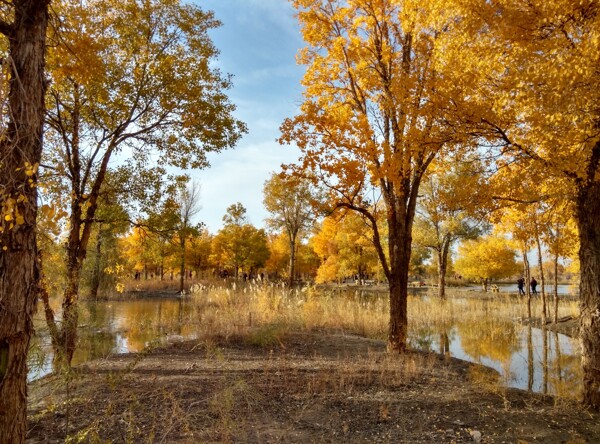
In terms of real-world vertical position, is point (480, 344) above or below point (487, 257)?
below

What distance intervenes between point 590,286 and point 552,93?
2.87m

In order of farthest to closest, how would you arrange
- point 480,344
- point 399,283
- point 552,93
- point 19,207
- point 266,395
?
point 480,344
point 399,283
point 266,395
point 552,93
point 19,207

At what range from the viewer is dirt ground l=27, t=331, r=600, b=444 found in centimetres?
459

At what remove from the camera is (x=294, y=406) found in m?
5.57

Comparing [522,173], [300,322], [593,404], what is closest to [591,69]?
[522,173]

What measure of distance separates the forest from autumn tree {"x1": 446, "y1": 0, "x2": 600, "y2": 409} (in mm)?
28

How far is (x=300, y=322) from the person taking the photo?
12188mm

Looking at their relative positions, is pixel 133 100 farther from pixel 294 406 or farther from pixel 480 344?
pixel 480 344

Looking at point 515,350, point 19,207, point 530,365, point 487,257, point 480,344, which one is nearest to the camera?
point 19,207

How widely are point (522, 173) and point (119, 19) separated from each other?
7.64 m

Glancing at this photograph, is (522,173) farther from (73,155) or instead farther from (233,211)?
(233,211)

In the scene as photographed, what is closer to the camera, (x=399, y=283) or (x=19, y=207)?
(x=19, y=207)

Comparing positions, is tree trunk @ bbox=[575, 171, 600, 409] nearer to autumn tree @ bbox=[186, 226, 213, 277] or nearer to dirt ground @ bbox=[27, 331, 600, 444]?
dirt ground @ bbox=[27, 331, 600, 444]

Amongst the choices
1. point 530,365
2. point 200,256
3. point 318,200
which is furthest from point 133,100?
point 200,256
